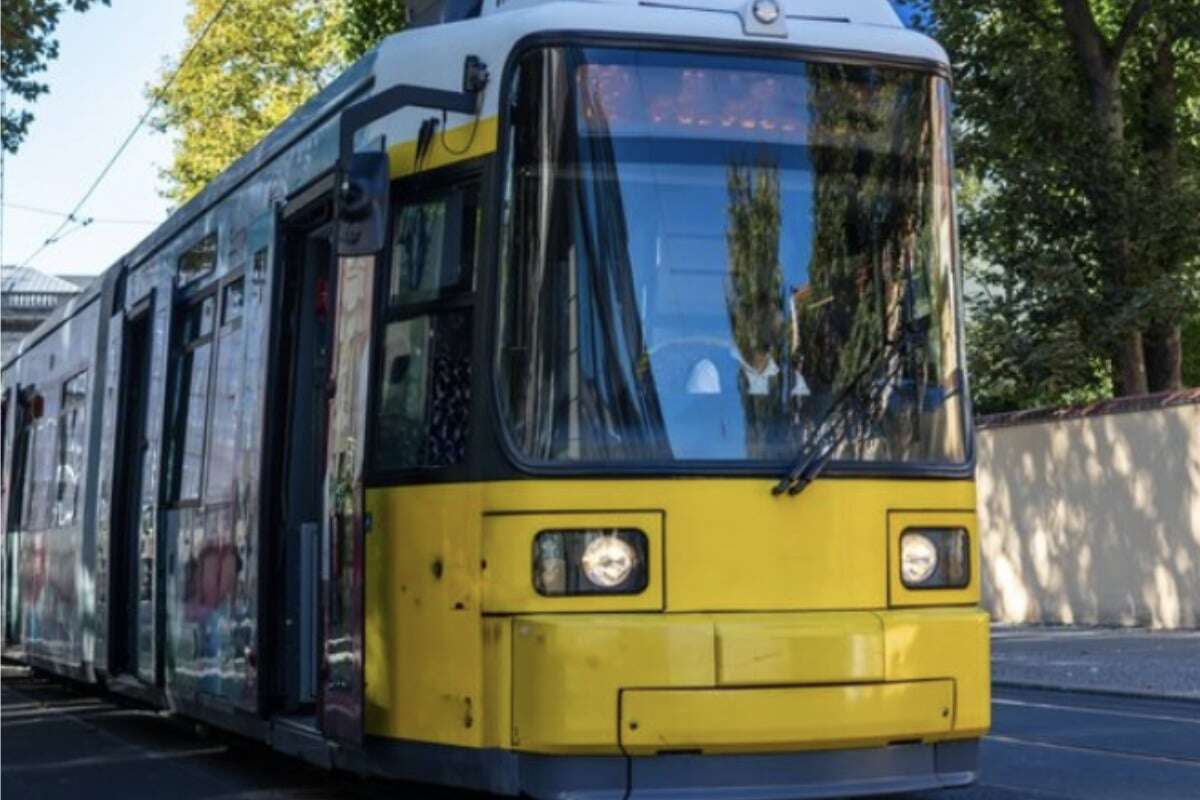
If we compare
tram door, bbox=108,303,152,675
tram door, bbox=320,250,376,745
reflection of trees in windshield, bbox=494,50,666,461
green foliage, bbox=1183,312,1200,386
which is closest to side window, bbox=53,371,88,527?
tram door, bbox=108,303,152,675

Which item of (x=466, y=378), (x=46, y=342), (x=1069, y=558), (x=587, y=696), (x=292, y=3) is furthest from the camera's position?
(x=292, y=3)

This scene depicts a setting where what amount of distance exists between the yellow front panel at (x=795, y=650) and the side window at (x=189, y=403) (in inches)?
177

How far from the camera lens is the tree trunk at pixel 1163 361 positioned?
3067cm

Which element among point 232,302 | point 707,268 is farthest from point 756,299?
point 232,302

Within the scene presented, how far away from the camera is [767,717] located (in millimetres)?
7910

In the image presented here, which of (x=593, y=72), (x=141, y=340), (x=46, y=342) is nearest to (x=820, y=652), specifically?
(x=593, y=72)

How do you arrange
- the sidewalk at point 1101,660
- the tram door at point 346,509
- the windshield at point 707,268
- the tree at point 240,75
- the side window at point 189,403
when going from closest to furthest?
the windshield at point 707,268
the tram door at point 346,509
the side window at point 189,403
the sidewalk at point 1101,660
the tree at point 240,75

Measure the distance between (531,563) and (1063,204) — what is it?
22847 mm

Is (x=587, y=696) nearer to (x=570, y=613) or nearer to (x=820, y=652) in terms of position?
(x=570, y=613)

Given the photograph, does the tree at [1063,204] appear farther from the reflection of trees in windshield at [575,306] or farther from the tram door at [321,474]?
the reflection of trees in windshield at [575,306]

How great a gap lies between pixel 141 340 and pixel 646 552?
7.14 metres

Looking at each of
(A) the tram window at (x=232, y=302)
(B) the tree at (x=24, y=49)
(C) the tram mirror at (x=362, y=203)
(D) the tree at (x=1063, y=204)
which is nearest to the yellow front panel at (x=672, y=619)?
(C) the tram mirror at (x=362, y=203)

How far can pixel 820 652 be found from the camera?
26.2ft

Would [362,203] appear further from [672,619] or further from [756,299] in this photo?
[672,619]
